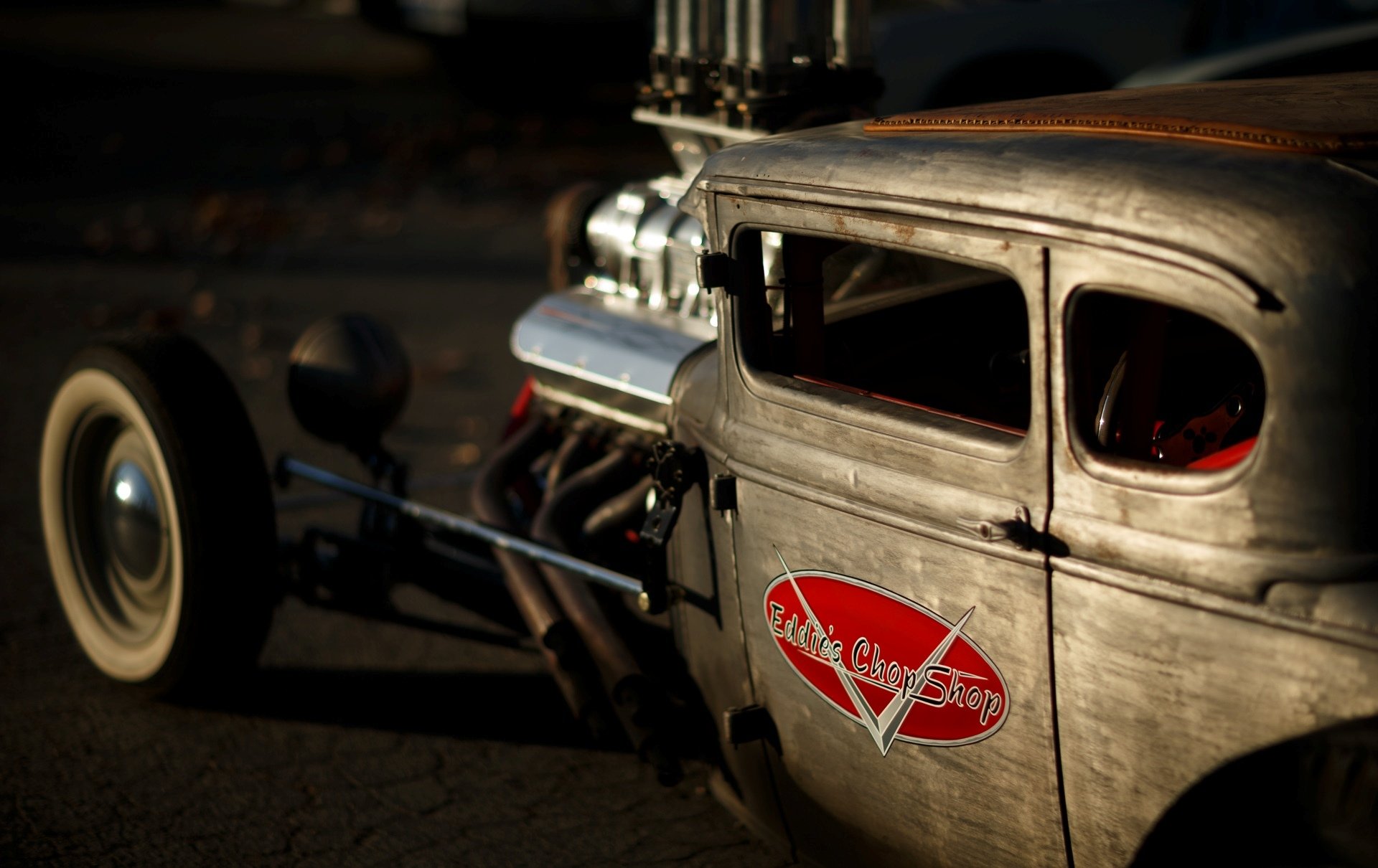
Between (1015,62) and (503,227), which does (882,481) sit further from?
(503,227)

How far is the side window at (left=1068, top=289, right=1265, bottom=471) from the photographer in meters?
1.87

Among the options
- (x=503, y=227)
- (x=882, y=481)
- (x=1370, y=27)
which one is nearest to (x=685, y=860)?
(x=882, y=481)

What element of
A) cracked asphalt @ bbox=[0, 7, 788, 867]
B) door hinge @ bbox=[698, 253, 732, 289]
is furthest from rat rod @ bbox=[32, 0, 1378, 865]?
cracked asphalt @ bbox=[0, 7, 788, 867]

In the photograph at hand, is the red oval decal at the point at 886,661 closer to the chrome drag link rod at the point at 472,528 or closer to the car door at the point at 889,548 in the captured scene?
the car door at the point at 889,548

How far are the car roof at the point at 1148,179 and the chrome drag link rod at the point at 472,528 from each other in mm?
853

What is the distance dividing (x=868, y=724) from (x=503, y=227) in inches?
287

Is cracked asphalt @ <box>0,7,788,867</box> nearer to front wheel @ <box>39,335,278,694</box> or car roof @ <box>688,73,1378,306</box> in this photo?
front wheel @ <box>39,335,278,694</box>

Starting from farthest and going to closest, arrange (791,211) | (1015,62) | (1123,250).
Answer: (1015,62) → (791,211) → (1123,250)

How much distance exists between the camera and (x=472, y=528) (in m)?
3.00

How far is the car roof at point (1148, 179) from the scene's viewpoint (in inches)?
63.8

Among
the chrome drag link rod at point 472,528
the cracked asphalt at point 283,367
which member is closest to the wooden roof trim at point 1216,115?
the chrome drag link rod at point 472,528

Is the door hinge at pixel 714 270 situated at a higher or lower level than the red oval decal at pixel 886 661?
higher

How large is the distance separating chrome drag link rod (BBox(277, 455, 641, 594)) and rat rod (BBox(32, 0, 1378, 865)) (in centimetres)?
1

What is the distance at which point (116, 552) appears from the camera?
351cm
